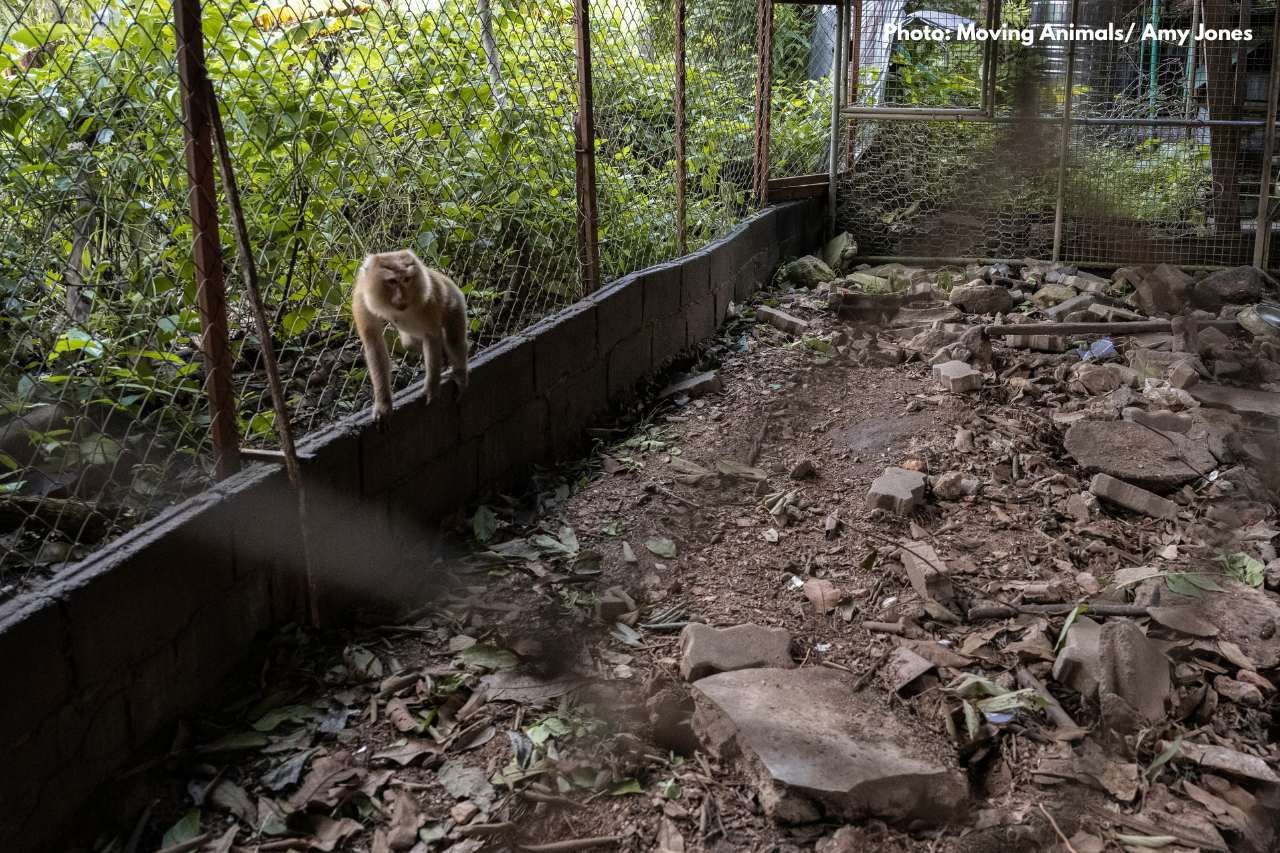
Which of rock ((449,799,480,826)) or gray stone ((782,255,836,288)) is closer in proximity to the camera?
rock ((449,799,480,826))

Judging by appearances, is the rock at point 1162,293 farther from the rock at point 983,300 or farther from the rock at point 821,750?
the rock at point 821,750

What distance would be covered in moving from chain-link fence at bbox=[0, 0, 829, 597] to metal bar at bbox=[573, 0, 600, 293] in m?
0.04

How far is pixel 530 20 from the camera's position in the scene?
6.68m

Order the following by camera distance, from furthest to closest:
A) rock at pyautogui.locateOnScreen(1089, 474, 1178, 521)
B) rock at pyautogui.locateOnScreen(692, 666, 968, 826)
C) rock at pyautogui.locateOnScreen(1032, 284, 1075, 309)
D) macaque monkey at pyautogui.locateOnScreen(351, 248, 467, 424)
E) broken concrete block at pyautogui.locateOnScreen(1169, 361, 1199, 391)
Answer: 1. rock at pyautogui.locateOnScreen(1032, 284, 1075, 309)
2. broken concrete block at pyautogui.locateOnScreen(1169, 361, 1199, 391)
3. rock at pyautogui.locateOnScreen(1089, 474, 1178, 521)
4. macaque monkey at pyautogui.locateOnScreen(351, 248, 467, 424)
5. rock at pyautogui.locateOnScreen(692, 666, 968, 826)

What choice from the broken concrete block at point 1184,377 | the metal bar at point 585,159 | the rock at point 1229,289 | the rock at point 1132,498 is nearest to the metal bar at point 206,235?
the metal bar at point 585,159

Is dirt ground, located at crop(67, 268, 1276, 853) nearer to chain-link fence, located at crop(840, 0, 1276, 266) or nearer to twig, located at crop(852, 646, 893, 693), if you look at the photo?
twig, located at crop(852, 646, 893, 693)

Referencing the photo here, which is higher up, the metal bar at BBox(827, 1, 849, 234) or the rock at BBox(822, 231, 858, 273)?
the metal bar at BBox(827, 1, 849, 234)

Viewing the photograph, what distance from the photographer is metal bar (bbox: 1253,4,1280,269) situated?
33.1ft

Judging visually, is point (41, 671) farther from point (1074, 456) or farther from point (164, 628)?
point (1074, 456)


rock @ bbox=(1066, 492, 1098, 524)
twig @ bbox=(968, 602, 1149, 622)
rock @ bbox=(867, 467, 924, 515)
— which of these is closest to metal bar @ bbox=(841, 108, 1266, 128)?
rock @ bbox=(1066, 492, 1098, 524)

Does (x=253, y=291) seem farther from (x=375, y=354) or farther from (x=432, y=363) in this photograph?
(x=432, y=363)

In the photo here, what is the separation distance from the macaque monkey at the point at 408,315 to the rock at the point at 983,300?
5.99 m

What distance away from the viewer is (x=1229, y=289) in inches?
388

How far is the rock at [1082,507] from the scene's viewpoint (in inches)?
217
